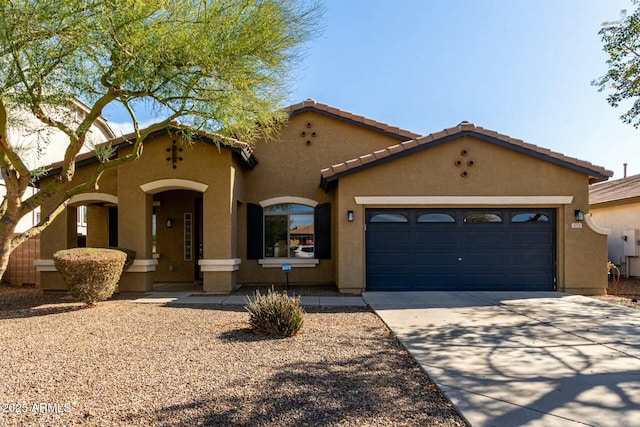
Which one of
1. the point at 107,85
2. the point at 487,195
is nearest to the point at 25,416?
the point at 107,85

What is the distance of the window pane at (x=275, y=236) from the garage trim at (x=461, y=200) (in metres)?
3.34

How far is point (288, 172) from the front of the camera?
553 inches

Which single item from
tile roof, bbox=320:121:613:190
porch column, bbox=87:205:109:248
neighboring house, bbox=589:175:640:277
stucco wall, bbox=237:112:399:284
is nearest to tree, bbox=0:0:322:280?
tile roof, bbox=320:121:613:190

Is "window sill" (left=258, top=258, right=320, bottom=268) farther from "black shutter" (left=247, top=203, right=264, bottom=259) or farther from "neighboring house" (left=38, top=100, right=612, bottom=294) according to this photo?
"neighboring house" (left=38, top=100, right=612, bottom=294)

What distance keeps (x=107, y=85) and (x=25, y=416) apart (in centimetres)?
648

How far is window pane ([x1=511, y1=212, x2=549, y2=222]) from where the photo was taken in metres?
12.0

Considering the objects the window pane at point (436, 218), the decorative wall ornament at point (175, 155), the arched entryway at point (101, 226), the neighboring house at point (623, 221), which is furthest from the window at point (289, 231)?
the neighboring house at point (623, 221)

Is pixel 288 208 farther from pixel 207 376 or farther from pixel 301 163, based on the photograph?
pixel 207 376

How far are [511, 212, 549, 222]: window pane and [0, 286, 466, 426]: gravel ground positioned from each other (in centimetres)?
627

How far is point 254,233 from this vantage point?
13.7m

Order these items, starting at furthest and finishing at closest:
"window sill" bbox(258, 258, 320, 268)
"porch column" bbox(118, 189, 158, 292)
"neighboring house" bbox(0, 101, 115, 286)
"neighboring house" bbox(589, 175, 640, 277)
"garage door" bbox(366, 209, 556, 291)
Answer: "neighboring house" bbox(589, 175, 640, 277)
"window sill" bbox(258, 258, 320, 268)
"garage door" bbox(366, 209, 556, 291)
"porch column" bbox(118, 189, 158, 292)
"neighboring house" bbox(0, 101, 115, 286)

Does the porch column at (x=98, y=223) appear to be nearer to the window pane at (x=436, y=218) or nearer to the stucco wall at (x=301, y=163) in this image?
the stucco wall at (x=301, y=163)

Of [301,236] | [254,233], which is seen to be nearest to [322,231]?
[301,236]

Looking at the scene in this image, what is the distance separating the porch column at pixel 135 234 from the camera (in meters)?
11.5
